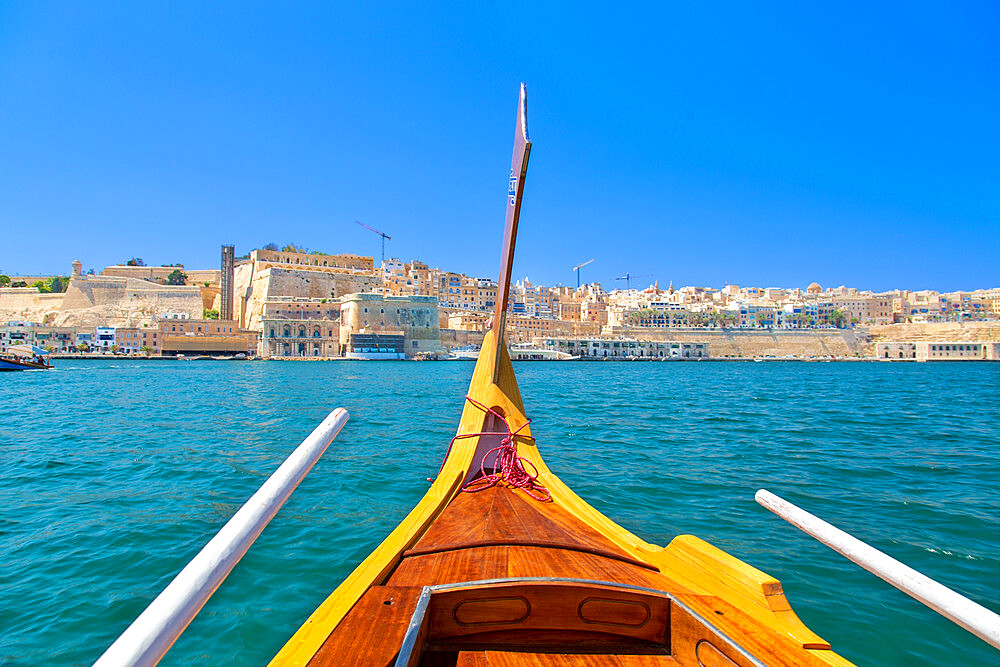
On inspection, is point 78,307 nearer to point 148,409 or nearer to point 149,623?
point 148,409

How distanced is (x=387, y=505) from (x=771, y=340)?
83041 mm

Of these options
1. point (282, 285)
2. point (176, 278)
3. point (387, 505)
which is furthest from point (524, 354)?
point (387, 505)

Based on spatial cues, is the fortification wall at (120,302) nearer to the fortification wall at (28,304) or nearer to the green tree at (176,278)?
the fortification wall at (28,304)

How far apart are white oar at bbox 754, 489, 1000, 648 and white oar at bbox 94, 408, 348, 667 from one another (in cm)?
218

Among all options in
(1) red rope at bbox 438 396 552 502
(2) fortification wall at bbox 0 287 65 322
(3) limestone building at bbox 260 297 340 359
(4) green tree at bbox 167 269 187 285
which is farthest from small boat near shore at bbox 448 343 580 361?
(1) red rope at bbox 438 396 552 502

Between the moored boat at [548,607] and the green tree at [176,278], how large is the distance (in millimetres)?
89463

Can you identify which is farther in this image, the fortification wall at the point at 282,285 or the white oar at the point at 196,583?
the fortification wall at the point at 282,285

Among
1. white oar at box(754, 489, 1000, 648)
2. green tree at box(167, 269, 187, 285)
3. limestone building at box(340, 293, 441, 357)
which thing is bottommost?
white oar at box(754, 489, 1000, 648)

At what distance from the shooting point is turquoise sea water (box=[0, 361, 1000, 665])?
3291 millimetres

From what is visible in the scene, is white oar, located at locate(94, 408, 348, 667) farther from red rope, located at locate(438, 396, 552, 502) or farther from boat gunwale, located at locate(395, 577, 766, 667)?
red rope, located at locate(438, 396, 552, 502)

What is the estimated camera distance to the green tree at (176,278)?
7756 centimetres

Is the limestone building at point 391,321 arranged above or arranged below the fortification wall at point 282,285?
below

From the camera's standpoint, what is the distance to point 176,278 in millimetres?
77875

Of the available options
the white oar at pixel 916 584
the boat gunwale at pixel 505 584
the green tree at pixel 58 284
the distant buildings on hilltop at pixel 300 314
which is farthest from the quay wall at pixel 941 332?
the green tree at pixel 58 284
